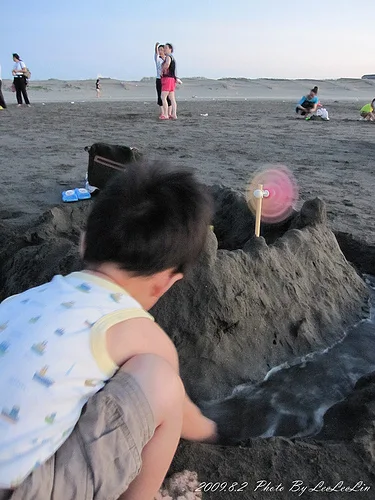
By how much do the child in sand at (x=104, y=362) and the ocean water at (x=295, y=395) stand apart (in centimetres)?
73

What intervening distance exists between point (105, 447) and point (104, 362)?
192mm

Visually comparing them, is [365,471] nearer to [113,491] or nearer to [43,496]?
[113,491]

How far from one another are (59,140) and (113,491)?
7.46 m

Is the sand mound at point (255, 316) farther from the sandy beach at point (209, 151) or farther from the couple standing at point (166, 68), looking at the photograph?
the couple standing at point (166, 68)

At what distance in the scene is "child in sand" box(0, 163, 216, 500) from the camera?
1125 mm

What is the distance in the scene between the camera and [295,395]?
217cm

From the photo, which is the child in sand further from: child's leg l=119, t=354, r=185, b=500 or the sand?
the sand

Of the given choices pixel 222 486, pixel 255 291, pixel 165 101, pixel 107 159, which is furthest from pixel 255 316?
pixel 165 101

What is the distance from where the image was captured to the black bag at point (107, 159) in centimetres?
381

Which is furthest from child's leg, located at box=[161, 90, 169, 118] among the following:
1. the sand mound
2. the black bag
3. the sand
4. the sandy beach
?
the sand mound

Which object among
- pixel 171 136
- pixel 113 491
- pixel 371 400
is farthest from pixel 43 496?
pixel 171 136

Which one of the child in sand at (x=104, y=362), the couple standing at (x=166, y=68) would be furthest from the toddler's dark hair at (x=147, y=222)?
the couple standing at (x=166, y=68)

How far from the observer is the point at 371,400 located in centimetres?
191

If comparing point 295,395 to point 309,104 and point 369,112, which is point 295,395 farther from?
point 309,104
